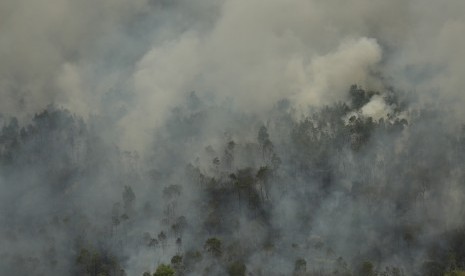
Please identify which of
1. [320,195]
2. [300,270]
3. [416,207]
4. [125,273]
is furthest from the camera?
[320,195]

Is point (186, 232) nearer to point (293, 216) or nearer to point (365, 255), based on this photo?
point (293, 216)

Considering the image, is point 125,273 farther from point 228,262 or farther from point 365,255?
point 365,255

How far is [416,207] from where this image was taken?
184 meters

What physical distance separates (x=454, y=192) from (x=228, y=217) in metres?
75.0

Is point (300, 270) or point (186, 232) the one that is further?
point (186, 232)

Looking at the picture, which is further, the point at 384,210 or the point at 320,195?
the point at 320,195

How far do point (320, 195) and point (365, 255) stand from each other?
3716 cm

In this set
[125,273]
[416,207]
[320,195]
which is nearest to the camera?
[125,273]

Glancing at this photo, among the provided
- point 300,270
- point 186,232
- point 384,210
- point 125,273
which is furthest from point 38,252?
point 384,210

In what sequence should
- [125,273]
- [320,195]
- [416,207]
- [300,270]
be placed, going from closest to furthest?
[300,270]
[125,273]
[416,207]
[320,195]

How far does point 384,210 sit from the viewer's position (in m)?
183

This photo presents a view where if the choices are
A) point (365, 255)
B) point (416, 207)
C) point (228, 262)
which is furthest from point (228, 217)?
point (416, 207)

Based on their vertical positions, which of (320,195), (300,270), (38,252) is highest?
(320,195)

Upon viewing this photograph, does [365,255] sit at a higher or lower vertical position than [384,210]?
lower
